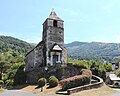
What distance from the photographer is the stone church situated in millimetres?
43406

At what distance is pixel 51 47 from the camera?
143ft

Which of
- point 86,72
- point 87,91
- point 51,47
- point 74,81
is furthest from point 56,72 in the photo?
point 87,91

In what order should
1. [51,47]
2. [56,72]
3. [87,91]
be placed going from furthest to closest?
1. [51,47]
2. [56,72]
3. [87,91]

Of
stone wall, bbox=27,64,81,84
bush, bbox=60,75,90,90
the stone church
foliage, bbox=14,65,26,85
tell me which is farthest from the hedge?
foliage, bbox=14,65,26,85

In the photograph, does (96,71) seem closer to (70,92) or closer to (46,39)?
(46,39)

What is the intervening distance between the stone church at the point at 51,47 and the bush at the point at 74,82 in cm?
1232

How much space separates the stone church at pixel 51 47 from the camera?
→ 1709 inches

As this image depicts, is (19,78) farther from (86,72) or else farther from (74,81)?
(74,81)

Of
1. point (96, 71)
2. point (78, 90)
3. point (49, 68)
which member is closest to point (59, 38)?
point (49, 68)

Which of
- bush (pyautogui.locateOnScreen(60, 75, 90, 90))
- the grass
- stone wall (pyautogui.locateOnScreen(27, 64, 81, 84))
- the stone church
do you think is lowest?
the grass

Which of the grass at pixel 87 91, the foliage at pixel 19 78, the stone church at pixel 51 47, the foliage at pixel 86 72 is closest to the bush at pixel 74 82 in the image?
the foliage at pixel 86 72

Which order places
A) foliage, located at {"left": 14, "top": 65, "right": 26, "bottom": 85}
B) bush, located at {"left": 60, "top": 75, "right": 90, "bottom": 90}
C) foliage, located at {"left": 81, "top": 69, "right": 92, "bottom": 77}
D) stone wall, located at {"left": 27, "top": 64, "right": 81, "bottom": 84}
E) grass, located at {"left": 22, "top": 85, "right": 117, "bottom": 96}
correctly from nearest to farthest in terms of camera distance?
grass, located at {"left": 22, "top": 85, "right": 117, "bottom": 96} < bush, located at {"left": 60, "top": 75, "right": 90, "bottom": 90} < foliage, located at {"left": 81, "top": 69, "right": 92, "bottom": 77} < stone wall, located at {"left": 27, "top": 64, "right": 81, "bottom": 84} < foliage, located at {"left": 14, "top": 65, "right": 26, "bottom": 85}

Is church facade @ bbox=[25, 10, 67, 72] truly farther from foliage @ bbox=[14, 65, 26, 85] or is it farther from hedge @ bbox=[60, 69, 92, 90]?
hedge @ bbox=[60, 69, 92, 90]

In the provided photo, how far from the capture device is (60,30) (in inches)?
1794
